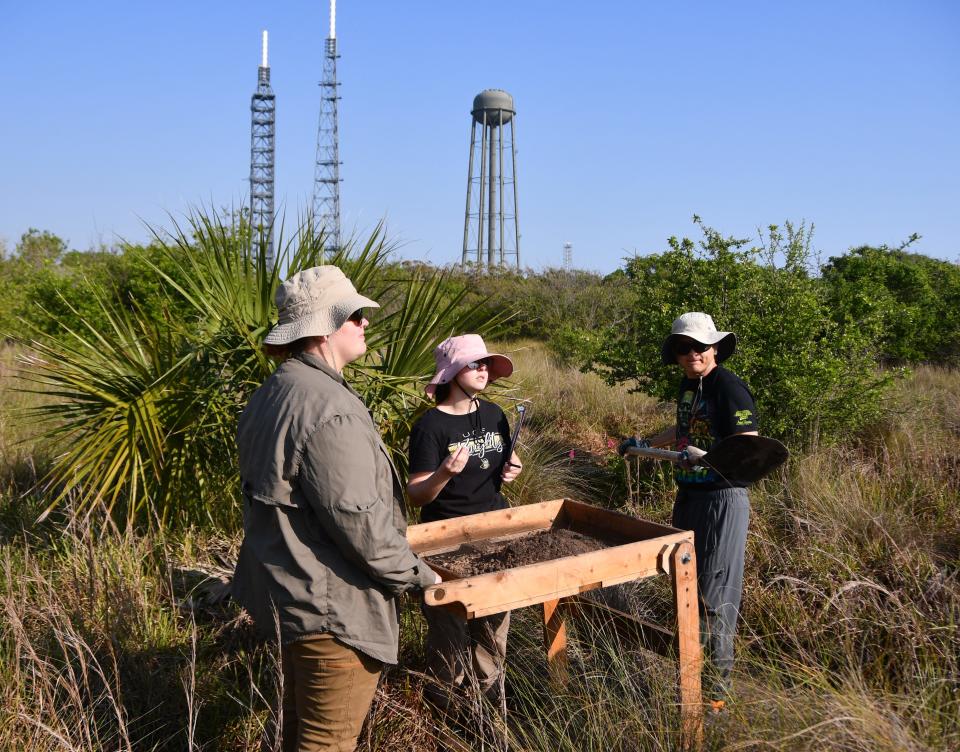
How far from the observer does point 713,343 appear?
3609 millimetres

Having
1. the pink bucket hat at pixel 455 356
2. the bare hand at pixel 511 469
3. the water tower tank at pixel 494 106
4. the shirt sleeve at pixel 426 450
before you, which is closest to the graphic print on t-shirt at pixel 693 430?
the bare hand at pixel 511 469

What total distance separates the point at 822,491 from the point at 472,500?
10.4ft

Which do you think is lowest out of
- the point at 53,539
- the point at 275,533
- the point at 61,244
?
the point at 53,539

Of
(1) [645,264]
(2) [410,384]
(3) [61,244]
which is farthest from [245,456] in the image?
(3) [61,244]

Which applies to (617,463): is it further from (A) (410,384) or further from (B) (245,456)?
(B) (245,456)

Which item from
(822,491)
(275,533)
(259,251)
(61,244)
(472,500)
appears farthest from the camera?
(61,244)

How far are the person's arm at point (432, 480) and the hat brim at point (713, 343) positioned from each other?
3.83 feet

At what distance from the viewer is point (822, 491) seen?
219 inches

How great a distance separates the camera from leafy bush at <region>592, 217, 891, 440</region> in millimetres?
6992

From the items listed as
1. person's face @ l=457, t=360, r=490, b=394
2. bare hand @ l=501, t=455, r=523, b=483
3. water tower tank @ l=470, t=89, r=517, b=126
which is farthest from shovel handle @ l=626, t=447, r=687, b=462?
water tower tank @ l=470, t=89, r=517, b=126

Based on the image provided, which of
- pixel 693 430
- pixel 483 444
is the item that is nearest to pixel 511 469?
pixel 483 444

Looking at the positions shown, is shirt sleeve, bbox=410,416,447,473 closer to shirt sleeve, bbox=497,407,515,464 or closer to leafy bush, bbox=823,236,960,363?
shirt sleeve, bbox=497,407,515,464

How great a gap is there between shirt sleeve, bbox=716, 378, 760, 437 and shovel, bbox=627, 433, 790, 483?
14 cm

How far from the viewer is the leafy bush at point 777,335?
6.99m
